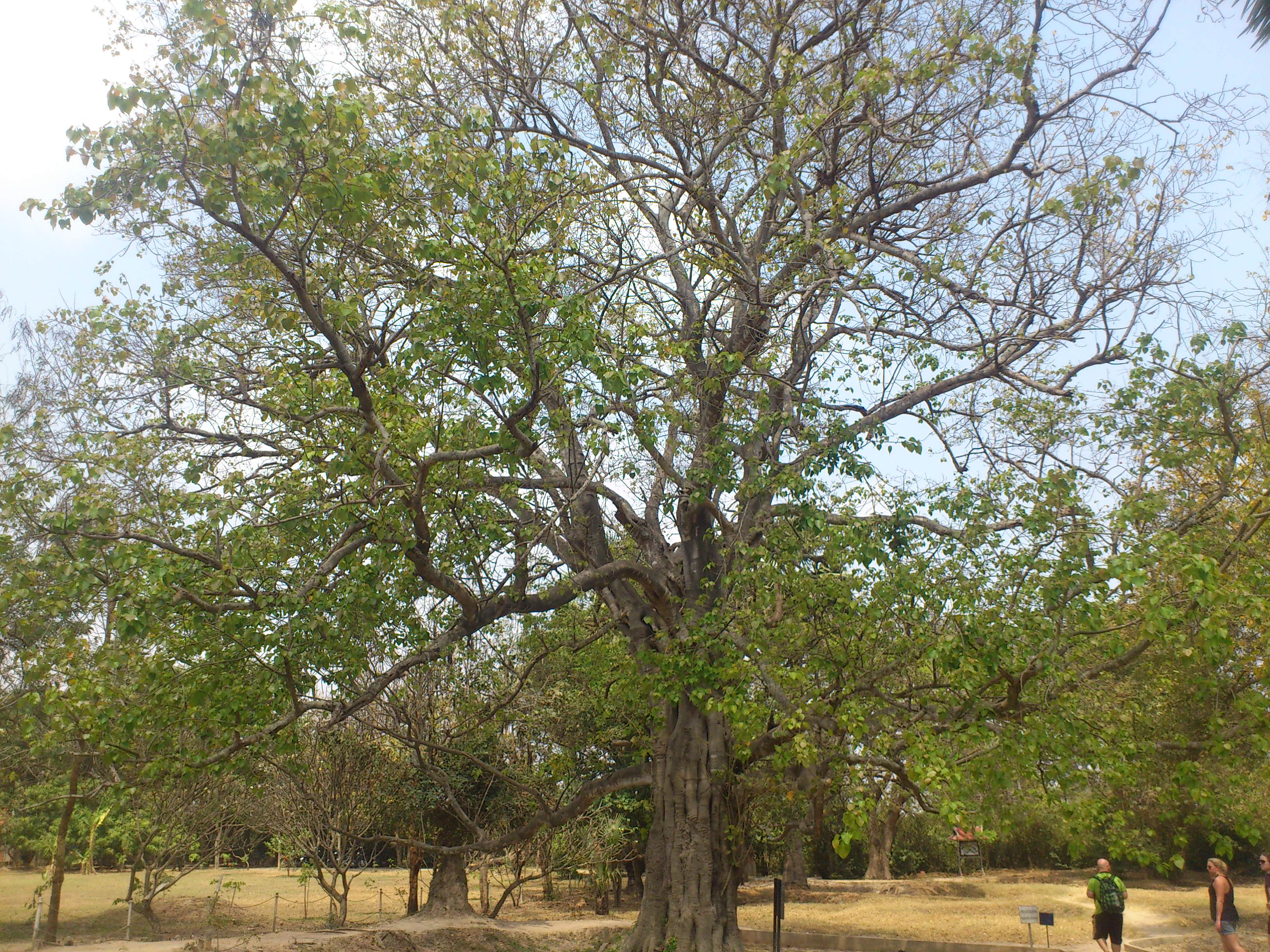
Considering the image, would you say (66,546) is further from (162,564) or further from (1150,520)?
(1150,520)

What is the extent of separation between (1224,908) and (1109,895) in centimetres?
142

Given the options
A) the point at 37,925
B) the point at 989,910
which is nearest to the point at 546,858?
the point at 37,925

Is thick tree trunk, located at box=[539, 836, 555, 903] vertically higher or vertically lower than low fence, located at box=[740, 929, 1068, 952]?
higher

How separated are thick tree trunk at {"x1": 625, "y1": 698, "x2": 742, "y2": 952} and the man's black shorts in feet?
15.2

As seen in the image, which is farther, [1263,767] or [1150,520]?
[1263,767]

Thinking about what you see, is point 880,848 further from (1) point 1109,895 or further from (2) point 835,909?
(1) point 1109,895

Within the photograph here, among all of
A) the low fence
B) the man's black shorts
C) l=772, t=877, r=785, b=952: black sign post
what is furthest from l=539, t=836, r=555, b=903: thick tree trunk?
the man's black shorts

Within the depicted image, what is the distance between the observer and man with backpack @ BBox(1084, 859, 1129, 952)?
1063cm

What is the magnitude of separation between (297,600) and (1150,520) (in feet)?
22.7

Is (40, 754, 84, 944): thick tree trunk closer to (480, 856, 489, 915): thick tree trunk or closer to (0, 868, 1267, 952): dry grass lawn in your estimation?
(0, 868, 1267, 952): dry grass lawn

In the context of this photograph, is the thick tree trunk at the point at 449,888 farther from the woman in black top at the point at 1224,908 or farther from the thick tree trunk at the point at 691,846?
the woman in black top at the point at 1224,908

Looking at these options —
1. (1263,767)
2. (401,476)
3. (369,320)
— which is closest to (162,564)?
(401,476)

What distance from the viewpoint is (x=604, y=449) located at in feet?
24.0

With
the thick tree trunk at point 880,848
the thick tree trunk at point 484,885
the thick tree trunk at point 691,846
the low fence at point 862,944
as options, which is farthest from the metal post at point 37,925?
the thick tree trunk at point 880,848
